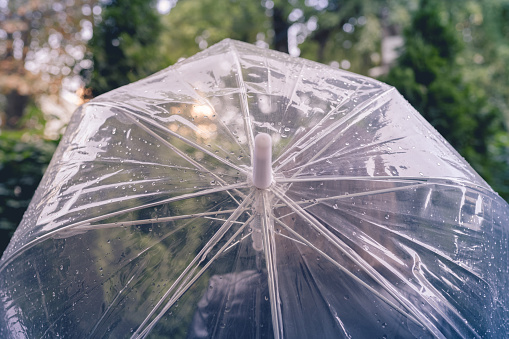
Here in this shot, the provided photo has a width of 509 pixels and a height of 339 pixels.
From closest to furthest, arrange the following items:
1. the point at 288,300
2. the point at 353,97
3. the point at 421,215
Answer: the point at 288,300, the point at 421,215, the point at 353,97

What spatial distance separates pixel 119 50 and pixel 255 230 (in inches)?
143

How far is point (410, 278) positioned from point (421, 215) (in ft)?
0.85

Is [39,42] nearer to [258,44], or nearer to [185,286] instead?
[258,44]

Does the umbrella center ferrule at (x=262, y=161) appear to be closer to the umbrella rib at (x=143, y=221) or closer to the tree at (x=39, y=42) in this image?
the umbrella rib at (x=143, y=221)

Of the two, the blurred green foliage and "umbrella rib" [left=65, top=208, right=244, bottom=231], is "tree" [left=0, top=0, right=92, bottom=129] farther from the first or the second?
"umbrella rib" [left=65, top=208, right=244, bottom=231]

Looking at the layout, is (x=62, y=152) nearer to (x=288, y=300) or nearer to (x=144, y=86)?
(x=144, y=86)

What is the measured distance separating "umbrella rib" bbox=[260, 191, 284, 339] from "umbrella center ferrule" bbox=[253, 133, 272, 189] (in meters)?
0.09

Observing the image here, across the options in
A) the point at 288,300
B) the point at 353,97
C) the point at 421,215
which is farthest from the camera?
the point at 353,97

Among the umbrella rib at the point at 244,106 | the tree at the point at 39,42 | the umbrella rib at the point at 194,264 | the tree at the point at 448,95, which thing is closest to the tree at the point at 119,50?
the umbrella rib at the point at 244,106

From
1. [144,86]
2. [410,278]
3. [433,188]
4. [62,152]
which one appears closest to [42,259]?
[62,152]

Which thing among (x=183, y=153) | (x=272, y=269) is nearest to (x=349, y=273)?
(x=272, y=269)

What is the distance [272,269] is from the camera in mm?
1599

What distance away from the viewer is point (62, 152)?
2.06m

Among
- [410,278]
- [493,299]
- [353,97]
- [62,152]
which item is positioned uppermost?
[353,97]
